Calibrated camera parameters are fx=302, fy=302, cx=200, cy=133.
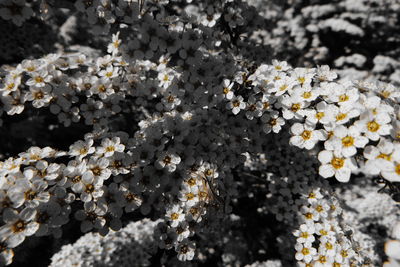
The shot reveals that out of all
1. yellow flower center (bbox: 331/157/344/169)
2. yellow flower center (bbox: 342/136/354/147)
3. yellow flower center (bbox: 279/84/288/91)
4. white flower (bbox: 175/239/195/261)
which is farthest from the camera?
white flower (bbox: 175/239/195/261)

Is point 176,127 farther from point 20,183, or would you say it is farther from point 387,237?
point 387,237

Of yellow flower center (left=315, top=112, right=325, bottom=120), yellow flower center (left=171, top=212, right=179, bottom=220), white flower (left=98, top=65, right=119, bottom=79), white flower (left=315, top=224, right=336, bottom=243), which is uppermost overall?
yellow flower center (left=315, top=112, right=325, bottom=120)

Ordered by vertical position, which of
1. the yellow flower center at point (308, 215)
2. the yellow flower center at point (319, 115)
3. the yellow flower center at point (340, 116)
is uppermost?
the yellow flower center at point (340, 116)

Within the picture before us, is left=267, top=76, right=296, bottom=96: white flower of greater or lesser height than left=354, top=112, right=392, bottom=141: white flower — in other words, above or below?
below

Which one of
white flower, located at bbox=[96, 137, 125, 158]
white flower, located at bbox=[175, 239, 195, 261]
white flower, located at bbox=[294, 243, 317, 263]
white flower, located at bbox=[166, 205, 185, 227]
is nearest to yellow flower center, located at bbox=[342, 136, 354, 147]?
white flower, located at bbox=[294, 243, 317, 263]

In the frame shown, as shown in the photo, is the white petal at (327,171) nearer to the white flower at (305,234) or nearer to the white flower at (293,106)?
the white flower at (293,106)

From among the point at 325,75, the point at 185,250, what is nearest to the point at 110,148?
the point at 185,250

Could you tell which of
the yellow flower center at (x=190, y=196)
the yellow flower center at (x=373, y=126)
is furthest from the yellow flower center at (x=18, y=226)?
the yellow flower center at (x=373, y=126)

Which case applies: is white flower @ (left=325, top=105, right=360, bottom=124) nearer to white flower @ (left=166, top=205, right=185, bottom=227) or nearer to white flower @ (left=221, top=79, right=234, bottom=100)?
white flower @ (left=221, top=79, right=234, bottom=100)

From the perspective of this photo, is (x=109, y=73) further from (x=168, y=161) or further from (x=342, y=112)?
(x=342, y=112)
